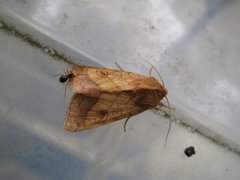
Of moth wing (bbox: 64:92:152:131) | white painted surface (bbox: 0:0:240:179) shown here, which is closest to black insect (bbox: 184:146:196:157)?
white painted surface (bbox: 0:0:240:179)

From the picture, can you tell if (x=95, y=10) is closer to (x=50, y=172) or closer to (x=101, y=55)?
(x=101, y=55)

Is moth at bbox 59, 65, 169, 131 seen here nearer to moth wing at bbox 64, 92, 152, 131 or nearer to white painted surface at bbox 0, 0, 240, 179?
moth wing at bbox 64, 92, 152, 131

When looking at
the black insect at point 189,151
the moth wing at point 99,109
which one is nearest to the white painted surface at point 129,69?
the black insect at point 189,151

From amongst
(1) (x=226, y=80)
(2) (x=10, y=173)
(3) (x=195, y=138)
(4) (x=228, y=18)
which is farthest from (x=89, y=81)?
(4) (x=228, y=18)

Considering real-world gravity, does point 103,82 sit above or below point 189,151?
above

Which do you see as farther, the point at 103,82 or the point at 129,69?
the point at 129,69

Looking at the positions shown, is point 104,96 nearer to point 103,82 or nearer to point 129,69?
point 103,82

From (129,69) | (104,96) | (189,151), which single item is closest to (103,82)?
(104,96)

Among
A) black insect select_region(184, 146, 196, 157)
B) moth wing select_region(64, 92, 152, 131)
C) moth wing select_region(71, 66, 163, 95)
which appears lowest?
black insect select_region(184, 146, 196, 157)
